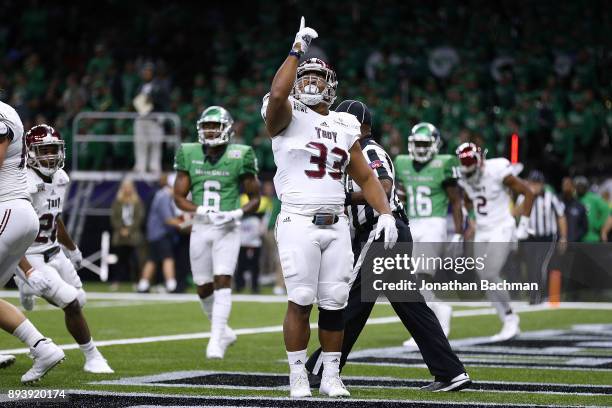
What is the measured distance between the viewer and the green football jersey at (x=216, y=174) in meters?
10.5

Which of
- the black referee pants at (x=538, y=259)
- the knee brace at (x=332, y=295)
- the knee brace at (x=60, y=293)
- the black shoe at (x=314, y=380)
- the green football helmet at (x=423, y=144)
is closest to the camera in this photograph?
the knee brace at (x=332, y=295)

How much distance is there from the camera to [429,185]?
38.5 feet

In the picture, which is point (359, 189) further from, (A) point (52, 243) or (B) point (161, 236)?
(B) point (161, 236)

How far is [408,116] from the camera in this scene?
20484mm

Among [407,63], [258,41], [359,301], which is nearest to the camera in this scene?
[359,301]

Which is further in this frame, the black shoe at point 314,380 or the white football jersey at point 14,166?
the black shoe at point 314,380

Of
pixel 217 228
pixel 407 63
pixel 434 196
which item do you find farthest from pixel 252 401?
pixel 407 63

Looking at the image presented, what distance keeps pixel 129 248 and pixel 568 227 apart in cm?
698

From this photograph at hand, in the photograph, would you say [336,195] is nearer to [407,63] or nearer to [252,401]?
[252,401]

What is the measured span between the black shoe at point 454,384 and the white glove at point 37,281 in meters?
2.60

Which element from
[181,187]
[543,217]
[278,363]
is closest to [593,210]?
[543,217]

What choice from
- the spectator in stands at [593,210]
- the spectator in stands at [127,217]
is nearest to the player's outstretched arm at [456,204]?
the spectator in stands at [593,210]

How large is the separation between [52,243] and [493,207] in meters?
4.88

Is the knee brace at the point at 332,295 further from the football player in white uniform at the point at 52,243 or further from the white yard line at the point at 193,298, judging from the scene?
the white yard line at the point at 193,298
